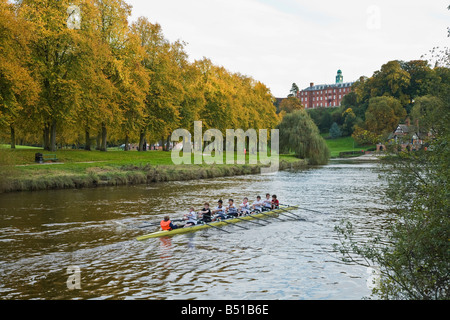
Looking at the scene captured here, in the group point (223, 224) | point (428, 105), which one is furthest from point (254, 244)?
point (428, 105)

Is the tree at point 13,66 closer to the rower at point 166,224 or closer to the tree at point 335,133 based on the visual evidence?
the rower at point 166,224

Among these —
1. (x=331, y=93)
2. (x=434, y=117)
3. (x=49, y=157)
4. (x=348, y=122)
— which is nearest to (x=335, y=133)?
(x=348, y=122)

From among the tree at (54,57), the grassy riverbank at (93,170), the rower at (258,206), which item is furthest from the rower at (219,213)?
the tree at (54,57)

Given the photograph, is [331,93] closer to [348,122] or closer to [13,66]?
[348,122]

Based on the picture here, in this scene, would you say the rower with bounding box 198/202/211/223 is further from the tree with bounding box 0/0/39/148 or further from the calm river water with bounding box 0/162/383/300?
the tree with bounding box 0/0/39/148

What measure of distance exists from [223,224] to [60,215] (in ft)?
31.0

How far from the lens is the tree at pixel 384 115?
339 feet

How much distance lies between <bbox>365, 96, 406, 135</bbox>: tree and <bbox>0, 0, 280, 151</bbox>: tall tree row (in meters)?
57.2

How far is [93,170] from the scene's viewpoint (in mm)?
38344

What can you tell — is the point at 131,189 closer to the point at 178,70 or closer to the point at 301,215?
the point at 301,215

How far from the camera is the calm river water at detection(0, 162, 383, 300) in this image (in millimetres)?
12477

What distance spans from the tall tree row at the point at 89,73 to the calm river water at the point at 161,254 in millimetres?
12334

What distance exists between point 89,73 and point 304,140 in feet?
127

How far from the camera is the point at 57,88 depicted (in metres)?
39.2
